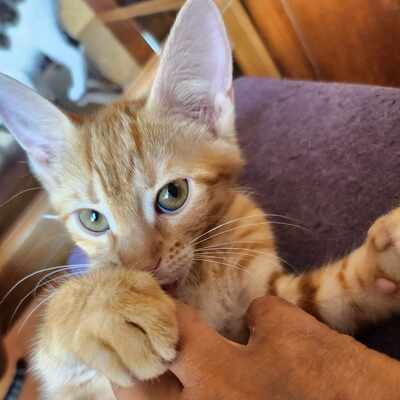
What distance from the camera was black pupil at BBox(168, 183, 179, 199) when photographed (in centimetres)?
82

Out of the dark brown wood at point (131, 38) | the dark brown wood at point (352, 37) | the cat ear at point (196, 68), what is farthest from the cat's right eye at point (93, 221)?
the dark brown wood at point (131, 38)

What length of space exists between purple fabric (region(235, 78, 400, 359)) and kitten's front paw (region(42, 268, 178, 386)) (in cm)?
42

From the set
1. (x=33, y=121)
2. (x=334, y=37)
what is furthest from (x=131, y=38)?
(x=33, y=121)

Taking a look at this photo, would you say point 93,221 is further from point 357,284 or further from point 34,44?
point 34,44

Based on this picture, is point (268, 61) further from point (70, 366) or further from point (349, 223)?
point (70, 366)

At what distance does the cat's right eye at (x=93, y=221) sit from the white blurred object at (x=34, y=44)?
124 centimetres

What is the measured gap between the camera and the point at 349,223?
1021 millimetres

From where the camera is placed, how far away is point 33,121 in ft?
3.16

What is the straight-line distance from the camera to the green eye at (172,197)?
82cm

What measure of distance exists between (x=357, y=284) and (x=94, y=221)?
19.0 inches

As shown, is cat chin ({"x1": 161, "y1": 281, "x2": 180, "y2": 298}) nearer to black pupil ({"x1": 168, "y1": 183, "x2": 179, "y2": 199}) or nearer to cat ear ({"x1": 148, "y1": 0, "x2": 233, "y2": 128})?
A: black pupil ({"x1": 168, "y1": 183, "x2": 179, "y2": 199})

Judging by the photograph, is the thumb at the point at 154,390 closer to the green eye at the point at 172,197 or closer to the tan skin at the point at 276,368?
the tan skin at the point at 276,368

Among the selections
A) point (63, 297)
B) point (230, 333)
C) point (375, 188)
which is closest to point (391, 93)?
point (375, 188)

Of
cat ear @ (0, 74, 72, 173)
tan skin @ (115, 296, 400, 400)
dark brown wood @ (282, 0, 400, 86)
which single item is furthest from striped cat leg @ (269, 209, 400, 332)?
dark brown wood @ (282, 0, 400, 86)
